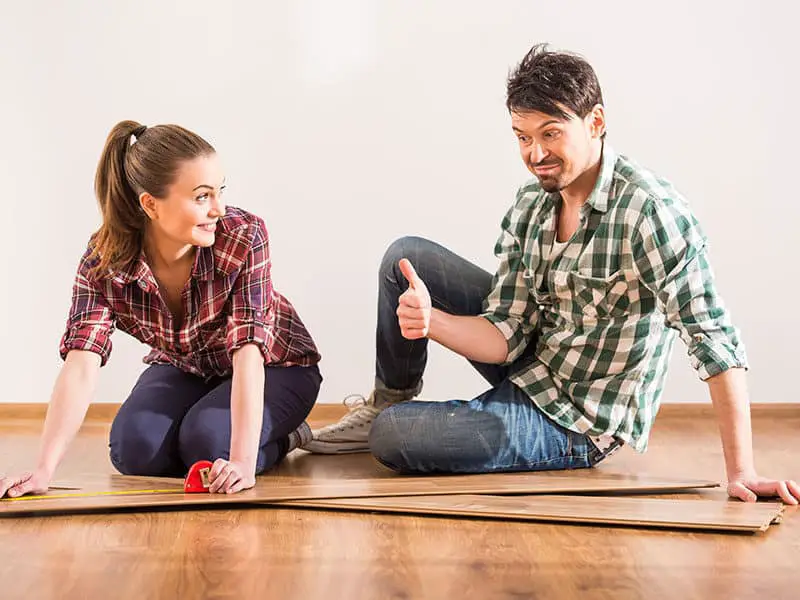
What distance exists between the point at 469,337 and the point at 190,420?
2.22 ft

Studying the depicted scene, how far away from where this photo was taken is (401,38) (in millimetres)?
3469

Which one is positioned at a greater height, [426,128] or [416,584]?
[426,128]

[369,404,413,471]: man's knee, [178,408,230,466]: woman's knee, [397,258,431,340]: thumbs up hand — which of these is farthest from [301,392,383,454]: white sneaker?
[397,258,431,340]: thumbs up hand

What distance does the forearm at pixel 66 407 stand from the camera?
2479 mm

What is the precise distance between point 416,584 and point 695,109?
2.05m

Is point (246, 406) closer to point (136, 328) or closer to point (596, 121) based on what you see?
point (136, 328)

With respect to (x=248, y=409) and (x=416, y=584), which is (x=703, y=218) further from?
(x=416, y=584)

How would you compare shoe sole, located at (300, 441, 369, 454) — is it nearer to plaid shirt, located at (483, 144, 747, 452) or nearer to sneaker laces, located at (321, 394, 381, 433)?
sneaker laces, located at (321, 394, 381, 433)

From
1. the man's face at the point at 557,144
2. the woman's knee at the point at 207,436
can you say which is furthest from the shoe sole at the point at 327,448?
the man's face at the point at 557,144

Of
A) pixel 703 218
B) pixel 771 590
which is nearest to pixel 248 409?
pixel 771 590

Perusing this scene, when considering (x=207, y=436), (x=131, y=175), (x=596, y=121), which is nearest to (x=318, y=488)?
(x=207, y=436)

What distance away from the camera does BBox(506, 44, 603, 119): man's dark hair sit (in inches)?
97.7

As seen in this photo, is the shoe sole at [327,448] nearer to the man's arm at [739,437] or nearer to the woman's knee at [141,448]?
the woman's knee at [141,448]

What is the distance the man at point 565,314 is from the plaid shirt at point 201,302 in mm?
335
